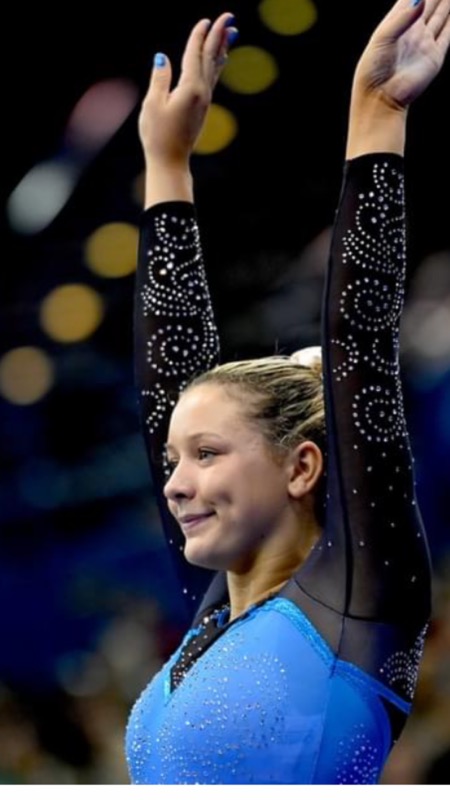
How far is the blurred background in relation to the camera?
2.42 meters

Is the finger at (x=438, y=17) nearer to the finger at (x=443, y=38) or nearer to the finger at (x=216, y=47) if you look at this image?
the finger at (x=443, y=38)

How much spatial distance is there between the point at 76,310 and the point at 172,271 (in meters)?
0.71

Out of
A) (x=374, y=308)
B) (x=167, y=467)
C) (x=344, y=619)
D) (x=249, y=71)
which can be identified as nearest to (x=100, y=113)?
(x=249, y=71)

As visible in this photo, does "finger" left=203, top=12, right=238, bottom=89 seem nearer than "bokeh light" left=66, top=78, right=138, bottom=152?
Yes

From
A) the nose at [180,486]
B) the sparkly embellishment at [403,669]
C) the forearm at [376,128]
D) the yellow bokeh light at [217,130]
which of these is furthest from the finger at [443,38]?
the yellow bokeh light at [217,130]

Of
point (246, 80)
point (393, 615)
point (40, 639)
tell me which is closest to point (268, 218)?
point (246, 80)

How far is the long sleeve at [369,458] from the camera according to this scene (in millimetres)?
1485

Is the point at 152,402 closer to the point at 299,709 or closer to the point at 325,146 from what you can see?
the point at 299,709

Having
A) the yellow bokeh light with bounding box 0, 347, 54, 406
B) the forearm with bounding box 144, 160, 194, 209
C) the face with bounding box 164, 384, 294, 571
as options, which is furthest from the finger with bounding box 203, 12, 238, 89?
the yellow bokeh light with bounding box 0, 347, 54, 406

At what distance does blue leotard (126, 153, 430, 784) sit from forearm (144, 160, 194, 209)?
16.8 inches

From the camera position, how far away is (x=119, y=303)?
258 cm

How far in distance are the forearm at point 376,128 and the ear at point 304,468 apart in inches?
15.3

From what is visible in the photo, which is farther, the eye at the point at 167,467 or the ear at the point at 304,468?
the eye at the point at 167,467

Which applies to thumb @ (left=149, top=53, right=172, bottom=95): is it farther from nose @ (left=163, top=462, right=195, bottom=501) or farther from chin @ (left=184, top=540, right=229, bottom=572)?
chin @ (left=184, top=540, right=229, bottom=572)
